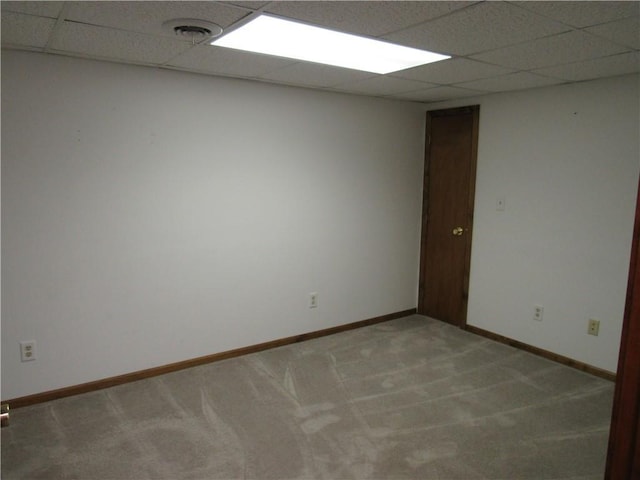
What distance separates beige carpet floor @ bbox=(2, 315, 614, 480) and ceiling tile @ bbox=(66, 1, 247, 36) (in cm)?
212

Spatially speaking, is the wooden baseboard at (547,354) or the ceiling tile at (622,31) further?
the wooden baseboard at (547,354)

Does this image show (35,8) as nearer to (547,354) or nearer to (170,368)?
(170,368)

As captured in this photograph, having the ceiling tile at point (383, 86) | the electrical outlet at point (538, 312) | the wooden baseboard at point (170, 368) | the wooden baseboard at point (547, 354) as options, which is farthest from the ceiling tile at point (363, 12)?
the wooden baseboard at point (547, 354)

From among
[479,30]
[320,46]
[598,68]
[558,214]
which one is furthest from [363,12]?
[558,214]

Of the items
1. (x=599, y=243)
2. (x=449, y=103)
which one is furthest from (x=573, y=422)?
(x=449, y=103)

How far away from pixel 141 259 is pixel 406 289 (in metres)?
2.66

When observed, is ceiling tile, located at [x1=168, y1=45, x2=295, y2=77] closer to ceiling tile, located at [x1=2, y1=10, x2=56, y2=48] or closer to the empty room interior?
the empty room interior

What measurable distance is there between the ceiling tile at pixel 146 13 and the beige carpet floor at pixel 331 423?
212cm

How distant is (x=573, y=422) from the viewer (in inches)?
109

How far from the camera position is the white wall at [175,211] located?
2748mm

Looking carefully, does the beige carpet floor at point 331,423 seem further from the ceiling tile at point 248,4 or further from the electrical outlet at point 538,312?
the ceiling tile at point 248,4

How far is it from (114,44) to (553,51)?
2.31 meters

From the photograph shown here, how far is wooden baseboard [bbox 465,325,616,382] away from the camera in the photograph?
3334 mm

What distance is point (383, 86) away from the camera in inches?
139
